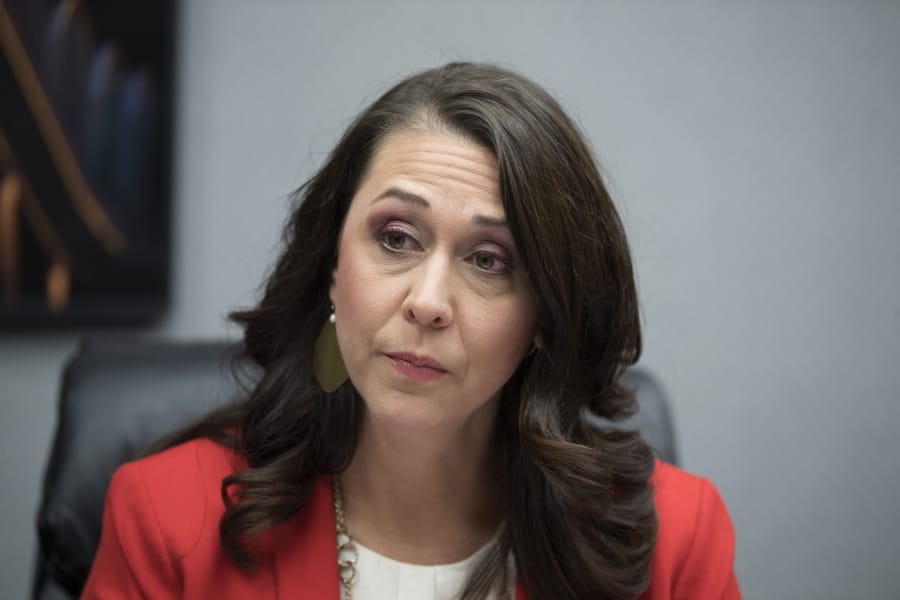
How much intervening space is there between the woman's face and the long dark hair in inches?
1.3

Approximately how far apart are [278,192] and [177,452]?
91cm

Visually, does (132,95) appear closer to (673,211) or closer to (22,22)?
(22,22)

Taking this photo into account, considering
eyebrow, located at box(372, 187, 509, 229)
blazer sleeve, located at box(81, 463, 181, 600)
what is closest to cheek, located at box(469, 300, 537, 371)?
eyebrow, located at box(372, 187, 509, 229)

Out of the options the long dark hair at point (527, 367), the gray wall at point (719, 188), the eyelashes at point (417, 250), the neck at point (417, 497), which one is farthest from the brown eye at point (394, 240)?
the gray wall at point (719, 188)

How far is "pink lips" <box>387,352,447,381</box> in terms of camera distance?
104cm

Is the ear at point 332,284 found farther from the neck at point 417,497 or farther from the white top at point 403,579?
the white top at point 403,579

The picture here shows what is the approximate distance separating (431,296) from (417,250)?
8 cm

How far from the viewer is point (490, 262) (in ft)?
3.56

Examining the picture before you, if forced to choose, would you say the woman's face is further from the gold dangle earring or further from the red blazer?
the red blazer

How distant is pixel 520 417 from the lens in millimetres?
1196

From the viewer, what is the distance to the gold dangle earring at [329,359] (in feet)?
4.03

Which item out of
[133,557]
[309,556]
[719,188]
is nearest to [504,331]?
[309,556]

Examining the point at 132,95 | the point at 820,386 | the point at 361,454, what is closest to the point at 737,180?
the point at 820,386

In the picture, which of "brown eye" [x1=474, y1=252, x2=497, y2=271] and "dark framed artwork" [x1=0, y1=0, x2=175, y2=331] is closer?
"brown eye" [x1=474, y1=252, x2=497, y2=271]
